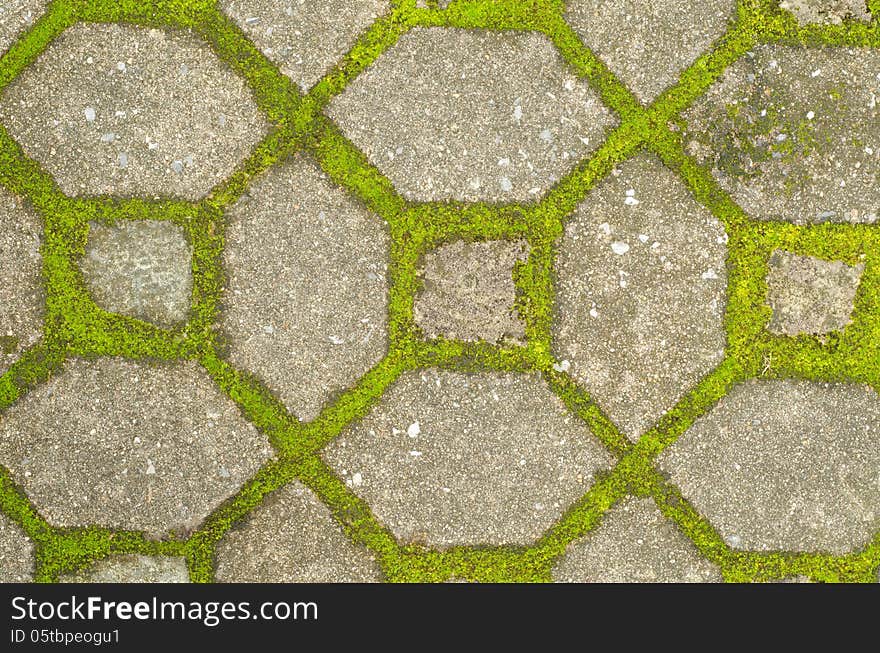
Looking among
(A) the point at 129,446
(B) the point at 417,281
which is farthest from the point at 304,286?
(A) the point at 129,446

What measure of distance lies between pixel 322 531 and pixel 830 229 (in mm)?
1837

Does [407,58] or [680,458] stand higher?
[407,58]

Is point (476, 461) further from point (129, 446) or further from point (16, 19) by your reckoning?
point (16, 19)

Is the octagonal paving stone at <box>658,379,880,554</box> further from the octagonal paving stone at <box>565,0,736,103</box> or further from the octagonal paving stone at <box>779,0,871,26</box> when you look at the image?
the octagonal paving stone at <box>779,0,871,26</box>

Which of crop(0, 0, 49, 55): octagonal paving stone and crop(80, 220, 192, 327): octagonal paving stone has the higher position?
crop(0, 0, 49, 55): octagonal paving stone

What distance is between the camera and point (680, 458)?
200cm

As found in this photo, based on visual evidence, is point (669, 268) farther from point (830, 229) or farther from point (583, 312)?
point (830, 229)

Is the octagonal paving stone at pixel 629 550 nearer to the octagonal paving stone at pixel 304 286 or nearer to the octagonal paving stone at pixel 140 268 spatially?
the octagonal paving stone at pixel 304 286

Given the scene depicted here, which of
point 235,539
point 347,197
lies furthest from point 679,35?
point 235,539

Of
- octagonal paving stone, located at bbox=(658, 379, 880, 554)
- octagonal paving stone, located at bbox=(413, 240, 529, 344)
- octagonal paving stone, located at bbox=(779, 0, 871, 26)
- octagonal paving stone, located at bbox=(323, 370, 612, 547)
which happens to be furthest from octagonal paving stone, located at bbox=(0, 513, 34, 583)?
octagonal paving stone, located at bbox=(779, 0, 871, 26)

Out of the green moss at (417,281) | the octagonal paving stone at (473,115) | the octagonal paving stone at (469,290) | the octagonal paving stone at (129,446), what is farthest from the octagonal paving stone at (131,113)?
the octagonal paving stone at (469,290)

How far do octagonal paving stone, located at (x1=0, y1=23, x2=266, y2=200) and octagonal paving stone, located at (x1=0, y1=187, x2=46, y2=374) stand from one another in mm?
145

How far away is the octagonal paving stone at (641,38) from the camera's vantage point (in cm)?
198

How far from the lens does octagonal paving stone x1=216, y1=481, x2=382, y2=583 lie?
197 cm
